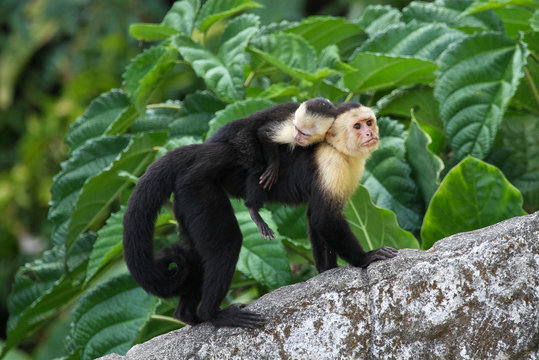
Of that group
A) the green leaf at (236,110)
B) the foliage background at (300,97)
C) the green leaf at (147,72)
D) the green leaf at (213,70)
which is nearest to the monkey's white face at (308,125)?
the foliage background at (300,97)

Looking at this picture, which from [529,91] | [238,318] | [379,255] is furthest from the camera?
[529,91]

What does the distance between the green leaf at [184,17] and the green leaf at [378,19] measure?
111 centimetres

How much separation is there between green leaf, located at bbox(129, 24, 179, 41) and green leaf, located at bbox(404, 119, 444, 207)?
1.48 metres

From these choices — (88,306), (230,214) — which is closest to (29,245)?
(88,306)

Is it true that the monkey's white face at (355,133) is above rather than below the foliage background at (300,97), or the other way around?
above

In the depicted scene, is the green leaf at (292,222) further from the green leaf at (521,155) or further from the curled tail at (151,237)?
the green leaf at (521,155)

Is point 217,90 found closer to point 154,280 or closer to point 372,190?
point 372,190

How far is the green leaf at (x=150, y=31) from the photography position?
162 inches

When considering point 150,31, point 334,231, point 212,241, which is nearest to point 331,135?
point 334,231

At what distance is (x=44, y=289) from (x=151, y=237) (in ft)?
5.40

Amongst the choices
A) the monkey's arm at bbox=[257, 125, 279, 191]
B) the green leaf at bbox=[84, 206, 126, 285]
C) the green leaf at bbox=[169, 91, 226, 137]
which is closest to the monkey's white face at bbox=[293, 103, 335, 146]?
the monkey's arm at bbox=[257, 125, 279, 191]

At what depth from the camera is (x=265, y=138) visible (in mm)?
2830

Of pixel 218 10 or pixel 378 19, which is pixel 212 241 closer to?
pixel 218 10

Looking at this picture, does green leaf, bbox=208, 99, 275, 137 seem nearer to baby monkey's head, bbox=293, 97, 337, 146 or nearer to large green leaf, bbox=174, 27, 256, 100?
large green leaf, bbox=174, 27, 256, 100
